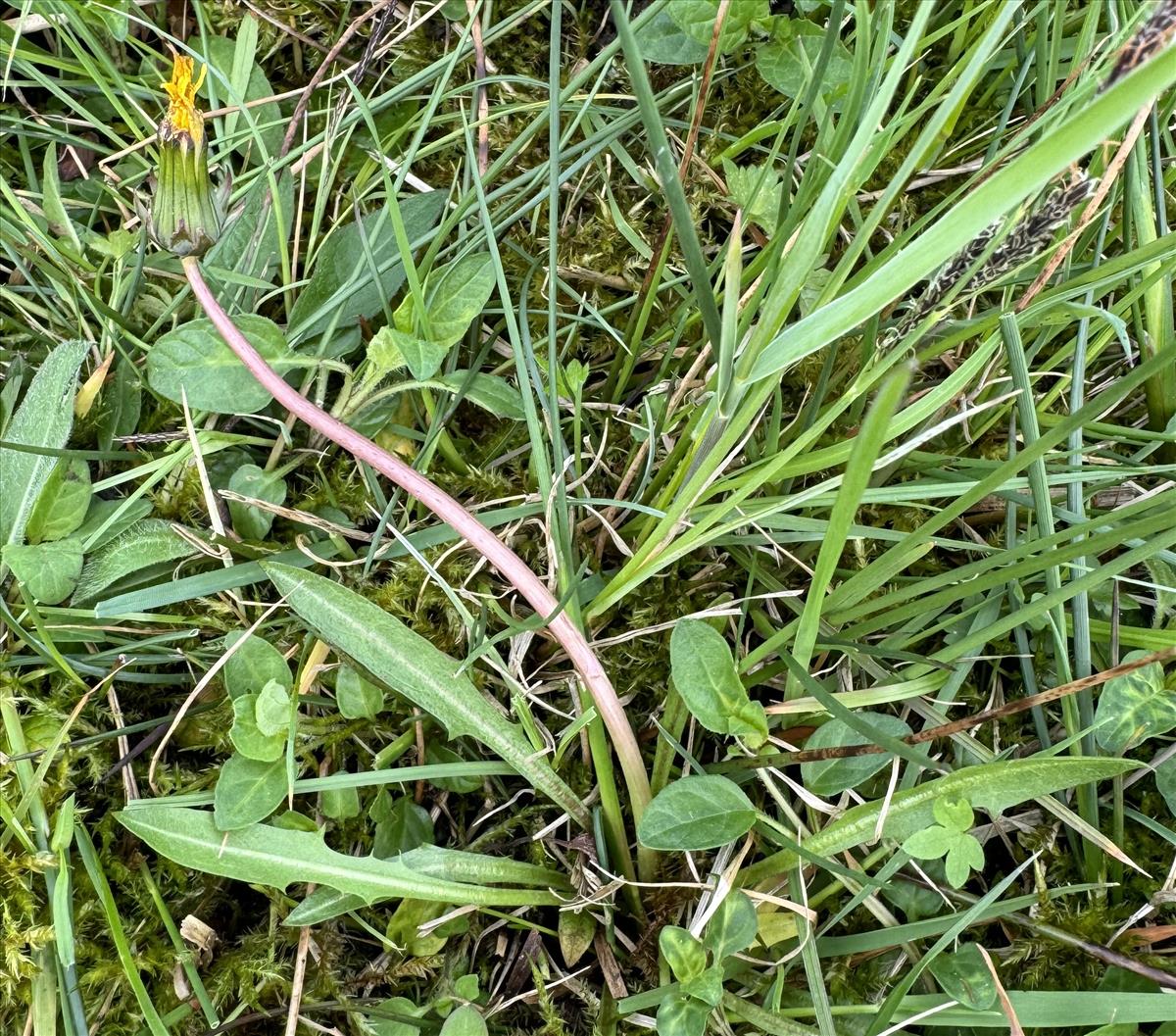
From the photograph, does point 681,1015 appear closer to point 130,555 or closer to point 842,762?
point 842,762

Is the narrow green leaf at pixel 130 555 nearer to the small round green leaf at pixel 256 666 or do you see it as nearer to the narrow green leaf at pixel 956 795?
the small round green leaf at pixel 256 666

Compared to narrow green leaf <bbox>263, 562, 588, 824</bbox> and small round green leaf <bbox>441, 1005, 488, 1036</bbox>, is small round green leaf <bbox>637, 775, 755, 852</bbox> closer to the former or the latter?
narrow green leaf <bbox>263, 562, 588, 824</bbox>

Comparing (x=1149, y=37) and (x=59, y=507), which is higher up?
(x=1149, y=37)

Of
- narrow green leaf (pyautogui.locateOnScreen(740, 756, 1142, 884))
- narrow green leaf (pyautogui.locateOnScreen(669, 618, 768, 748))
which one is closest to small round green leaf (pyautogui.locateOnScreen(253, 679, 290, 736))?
narrow green leaf (pyautogui.locateOnScreen(669, 618, 768, 748))

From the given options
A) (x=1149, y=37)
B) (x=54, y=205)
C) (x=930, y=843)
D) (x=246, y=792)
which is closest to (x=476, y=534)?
(x=246, y=792)

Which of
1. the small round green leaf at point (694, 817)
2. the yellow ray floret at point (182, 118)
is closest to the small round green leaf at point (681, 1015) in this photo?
the small round green leaf at point (694, 817)

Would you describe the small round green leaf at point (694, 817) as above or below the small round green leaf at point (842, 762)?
below

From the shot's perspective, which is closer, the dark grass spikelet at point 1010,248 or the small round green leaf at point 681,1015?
the dark grass spikelet at point 1010,248
